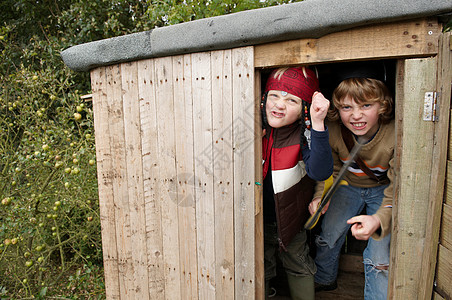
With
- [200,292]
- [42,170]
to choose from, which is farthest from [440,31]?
[42,170]

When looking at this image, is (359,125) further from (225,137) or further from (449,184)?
(225,137)

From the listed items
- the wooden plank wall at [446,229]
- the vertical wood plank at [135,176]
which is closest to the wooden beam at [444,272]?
the wooden plank wall at [446,229]

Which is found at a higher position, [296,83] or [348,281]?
[296,83]

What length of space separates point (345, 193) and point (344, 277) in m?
1.14

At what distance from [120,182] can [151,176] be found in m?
0.30

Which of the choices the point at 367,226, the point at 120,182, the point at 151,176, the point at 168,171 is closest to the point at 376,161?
the point at 367,226

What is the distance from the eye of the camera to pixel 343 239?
259 centimetres

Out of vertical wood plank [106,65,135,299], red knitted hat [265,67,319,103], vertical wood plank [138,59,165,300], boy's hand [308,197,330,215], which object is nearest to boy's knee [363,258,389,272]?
boy's hand [308,197,330,215]

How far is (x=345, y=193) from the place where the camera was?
8.22 feet

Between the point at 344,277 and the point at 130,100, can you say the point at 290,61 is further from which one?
the point at 344,277

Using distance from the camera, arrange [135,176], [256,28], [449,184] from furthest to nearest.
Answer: [135,176]
[256,28]
[449,184]

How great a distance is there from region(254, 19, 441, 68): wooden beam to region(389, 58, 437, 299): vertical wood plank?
0.09 meters

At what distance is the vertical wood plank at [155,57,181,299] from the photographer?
223 cm

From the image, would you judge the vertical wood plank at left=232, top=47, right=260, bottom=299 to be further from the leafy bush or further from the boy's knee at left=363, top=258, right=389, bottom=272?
the leafy bush
